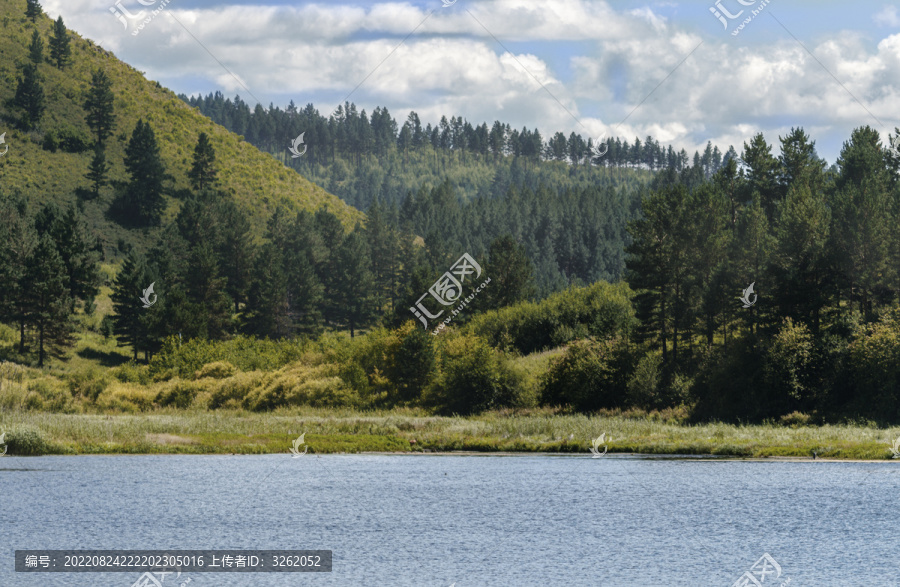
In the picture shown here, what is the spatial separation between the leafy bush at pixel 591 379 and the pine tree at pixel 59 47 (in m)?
148

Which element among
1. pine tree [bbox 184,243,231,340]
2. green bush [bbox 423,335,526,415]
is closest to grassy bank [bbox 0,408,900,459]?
green bush [bbox 423,335,526,415]

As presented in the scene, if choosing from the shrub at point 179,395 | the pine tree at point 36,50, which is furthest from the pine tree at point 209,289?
the pine tree at point 36,50

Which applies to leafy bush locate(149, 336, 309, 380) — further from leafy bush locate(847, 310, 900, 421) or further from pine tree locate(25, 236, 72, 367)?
leafy bush locate(847, 310, 900, 421)

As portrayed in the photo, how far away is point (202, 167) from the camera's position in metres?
168

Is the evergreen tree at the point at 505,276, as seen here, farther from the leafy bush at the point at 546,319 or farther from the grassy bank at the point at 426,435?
the grassy bank at the point at 426,435

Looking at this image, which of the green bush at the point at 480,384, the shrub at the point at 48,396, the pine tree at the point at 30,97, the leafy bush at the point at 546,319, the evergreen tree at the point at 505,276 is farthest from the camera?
the pine tree at the point at 30,97

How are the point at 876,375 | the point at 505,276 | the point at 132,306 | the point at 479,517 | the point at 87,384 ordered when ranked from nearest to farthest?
the point at 479,517 → the point at 876,375 → the point at 87,384 → the point at 132,306 → the point at 505,276

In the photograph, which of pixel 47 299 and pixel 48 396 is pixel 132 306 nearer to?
pixel 47 299

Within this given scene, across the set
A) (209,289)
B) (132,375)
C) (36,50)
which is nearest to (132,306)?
(209,289)

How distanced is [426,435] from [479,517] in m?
27.6

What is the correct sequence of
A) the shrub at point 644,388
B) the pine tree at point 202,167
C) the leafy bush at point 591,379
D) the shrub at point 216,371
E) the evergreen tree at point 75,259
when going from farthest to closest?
1. the pine tree at point 202,167
2. the evergreen tree at point 75,259
3. the shrub at point 216,371
4. the leafy bush at point 591,379
5. the shrub at point 644,388

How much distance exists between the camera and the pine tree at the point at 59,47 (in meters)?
189

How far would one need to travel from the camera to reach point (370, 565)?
32031 mm

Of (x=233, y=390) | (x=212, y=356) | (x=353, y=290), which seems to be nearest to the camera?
(x=233, y=390)
